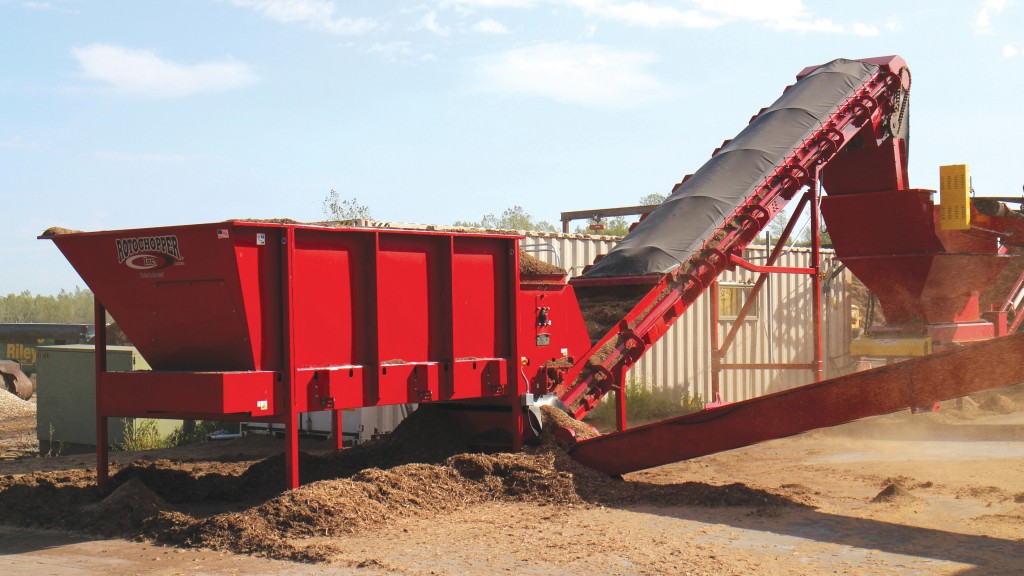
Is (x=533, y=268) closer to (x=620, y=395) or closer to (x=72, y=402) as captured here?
(x=620, y=395)

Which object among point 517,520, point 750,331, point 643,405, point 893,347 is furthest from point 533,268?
point 750,331

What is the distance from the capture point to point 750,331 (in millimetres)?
18828

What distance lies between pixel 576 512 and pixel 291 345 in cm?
260

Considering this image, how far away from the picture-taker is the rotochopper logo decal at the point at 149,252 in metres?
7.69

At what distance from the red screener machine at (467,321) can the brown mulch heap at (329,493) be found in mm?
317

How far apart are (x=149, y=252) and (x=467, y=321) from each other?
277 cm

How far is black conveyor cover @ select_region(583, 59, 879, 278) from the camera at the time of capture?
11.6 metres

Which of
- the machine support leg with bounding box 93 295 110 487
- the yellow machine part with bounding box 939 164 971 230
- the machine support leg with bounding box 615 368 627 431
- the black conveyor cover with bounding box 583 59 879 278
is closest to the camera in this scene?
the machine support leg with bounding box 93 295 110 487

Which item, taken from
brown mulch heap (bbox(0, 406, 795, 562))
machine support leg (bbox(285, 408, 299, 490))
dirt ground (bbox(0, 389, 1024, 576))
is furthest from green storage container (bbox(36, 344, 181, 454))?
machine support leg (bbox(285, 408, 299, 490))

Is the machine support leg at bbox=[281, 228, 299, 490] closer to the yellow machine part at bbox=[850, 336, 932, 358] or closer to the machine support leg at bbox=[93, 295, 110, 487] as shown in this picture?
the machine support leg at bbox=[93, 295, 110, 487]

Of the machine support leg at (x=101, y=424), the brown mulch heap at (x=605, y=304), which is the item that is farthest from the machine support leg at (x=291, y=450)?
the brown mulch heap at (x=605, y=304)

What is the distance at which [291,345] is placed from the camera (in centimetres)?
773

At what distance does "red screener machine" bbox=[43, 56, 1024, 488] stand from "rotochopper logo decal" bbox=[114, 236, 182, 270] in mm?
13

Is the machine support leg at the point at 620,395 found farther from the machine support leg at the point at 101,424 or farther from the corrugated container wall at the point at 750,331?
the machine support leg at the point at 101,424
